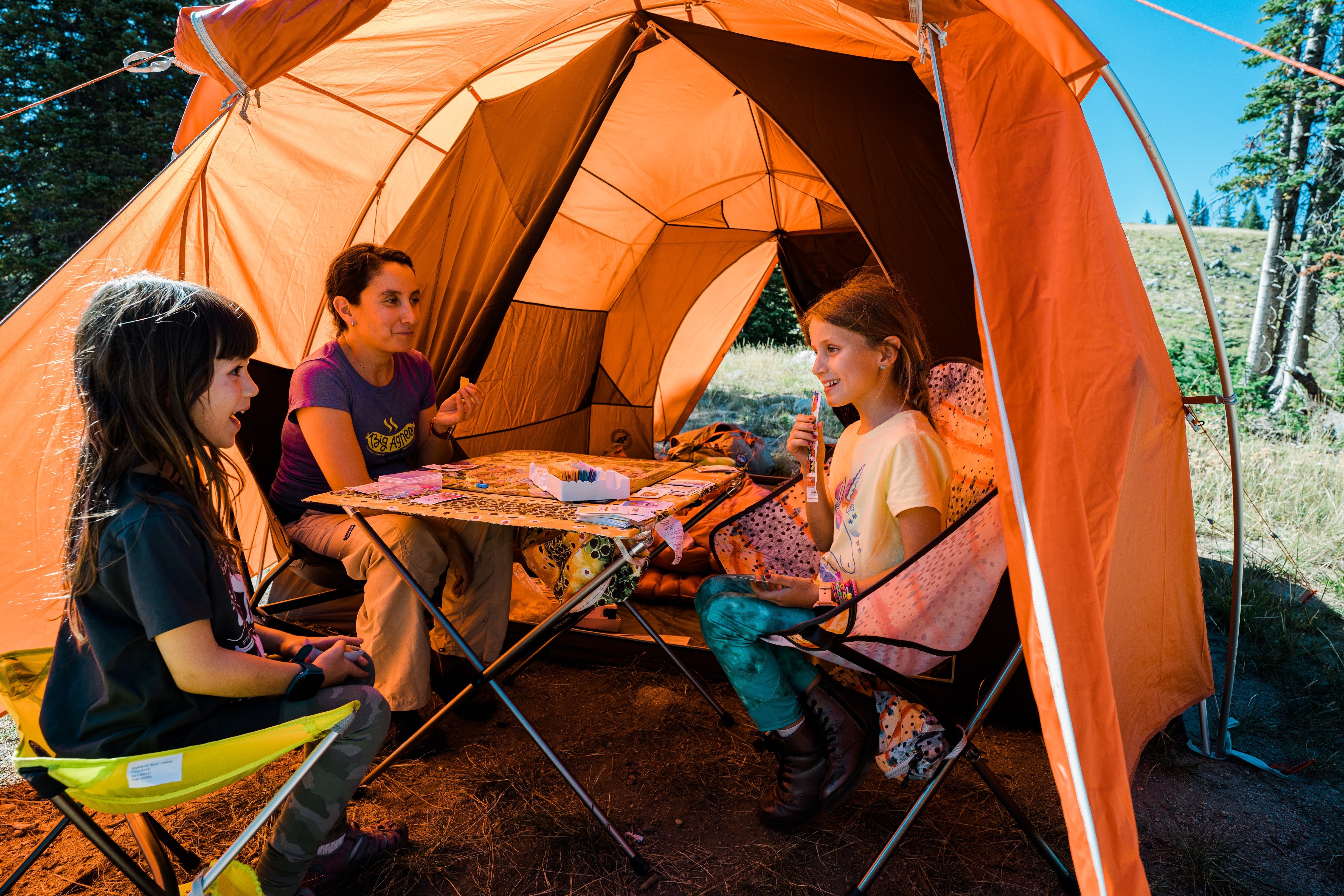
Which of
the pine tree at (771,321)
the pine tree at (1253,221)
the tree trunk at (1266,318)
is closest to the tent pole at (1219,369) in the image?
the tree trunk at (1266,318)

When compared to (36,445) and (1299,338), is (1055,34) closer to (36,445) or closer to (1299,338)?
(36,445)

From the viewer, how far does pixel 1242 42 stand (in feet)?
4.73

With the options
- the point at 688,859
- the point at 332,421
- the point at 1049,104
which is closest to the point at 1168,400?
the point at 1049,104

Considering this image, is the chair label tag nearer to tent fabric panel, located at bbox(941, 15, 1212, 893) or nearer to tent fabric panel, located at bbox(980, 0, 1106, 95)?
tent fabric panel, located at bbox(941, 15, 1212, 893)

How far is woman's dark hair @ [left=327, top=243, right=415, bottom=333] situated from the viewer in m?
2.43

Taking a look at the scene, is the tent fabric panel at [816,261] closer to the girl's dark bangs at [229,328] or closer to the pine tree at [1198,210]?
the pine tree at [1198,210]

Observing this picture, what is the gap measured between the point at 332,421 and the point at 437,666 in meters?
0.89

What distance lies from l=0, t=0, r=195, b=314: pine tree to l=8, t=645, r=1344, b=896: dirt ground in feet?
34.3

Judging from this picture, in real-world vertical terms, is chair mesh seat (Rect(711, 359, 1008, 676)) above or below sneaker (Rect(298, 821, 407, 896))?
above

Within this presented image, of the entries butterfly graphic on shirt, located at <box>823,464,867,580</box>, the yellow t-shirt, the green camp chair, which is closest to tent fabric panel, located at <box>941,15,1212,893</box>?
the yellow t-shirt

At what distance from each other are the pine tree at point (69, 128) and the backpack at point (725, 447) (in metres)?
9.15

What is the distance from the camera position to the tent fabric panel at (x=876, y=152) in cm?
226

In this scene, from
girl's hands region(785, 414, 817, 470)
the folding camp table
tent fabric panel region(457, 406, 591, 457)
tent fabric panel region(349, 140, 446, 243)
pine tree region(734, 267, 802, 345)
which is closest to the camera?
the folding camp table

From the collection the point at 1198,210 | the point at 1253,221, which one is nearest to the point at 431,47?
the point at 1198,210
